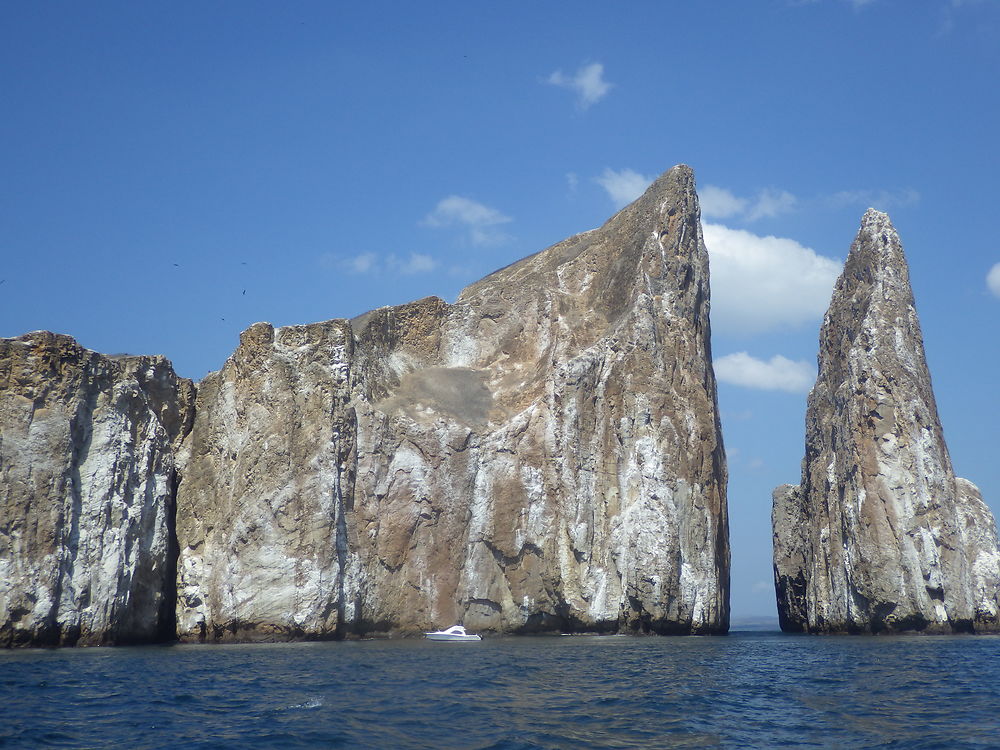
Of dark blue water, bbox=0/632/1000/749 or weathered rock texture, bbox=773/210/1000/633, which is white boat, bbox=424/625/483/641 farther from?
weathered rock texture, bbox=773/210/1000/633

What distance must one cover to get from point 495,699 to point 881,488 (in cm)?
3185

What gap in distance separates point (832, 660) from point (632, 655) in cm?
662

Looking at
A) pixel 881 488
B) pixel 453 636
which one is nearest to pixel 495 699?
pixel 453 636

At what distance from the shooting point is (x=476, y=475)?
49.3 m

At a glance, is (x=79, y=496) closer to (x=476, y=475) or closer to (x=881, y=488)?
(x=476, y=475)

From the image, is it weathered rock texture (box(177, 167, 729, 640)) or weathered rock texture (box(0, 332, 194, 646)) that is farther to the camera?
weathered rock texture (box(177, 167, 729, 640))

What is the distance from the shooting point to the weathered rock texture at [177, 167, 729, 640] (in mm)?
42906

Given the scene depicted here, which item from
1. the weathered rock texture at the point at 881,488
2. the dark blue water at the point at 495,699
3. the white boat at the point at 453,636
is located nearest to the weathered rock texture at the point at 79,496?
the dark blue water at the point at 495,699

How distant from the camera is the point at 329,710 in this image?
69.8 feet

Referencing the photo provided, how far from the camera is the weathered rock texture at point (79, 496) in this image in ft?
118

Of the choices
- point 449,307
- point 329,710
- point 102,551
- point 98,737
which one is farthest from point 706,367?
point 98,737

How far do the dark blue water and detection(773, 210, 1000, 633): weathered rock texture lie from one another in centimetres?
1139

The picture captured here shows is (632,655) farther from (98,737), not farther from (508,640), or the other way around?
(98,737)

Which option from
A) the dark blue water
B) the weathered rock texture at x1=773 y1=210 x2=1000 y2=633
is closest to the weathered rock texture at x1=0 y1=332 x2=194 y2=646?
the dark blue water
